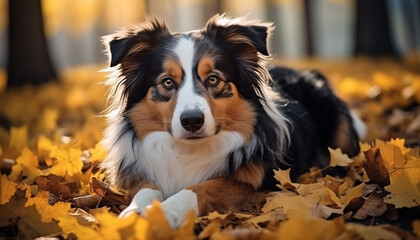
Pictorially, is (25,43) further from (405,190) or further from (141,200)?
(405,190)

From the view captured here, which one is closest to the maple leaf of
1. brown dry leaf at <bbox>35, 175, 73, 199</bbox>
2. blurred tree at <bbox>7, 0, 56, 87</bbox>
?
brown dry leaf at <bbox>35, 175, 73, 199</bbox>

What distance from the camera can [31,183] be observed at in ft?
13.1

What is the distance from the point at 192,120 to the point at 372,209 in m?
1.22

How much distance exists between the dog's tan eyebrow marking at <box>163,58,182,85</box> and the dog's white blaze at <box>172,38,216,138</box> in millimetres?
35

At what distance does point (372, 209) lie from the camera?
309cm

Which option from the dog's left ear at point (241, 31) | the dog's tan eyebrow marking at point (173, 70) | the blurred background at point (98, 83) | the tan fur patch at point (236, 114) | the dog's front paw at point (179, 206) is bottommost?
the blurred background at point (98, 83)

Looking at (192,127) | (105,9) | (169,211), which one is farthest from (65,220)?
(105,9)

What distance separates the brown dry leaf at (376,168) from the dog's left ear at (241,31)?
3.39ft

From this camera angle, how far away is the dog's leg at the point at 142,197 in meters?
3.22

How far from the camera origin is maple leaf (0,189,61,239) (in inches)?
118

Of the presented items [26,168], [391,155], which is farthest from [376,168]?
[26,168]

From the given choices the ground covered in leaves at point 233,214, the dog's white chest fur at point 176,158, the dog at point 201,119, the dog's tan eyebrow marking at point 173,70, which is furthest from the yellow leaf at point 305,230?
the dog's tan eyebrow marking at point 173,70

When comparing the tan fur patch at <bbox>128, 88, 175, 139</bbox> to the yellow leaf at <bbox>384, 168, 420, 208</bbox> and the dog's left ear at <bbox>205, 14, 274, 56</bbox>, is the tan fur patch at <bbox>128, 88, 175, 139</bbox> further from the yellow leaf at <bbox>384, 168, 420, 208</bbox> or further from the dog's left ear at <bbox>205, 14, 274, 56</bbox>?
the yellow leaf at <bbox>384, 168, 420, 208</bbox>

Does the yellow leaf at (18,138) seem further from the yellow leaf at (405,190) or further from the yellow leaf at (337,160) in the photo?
the yellow leaf at (405,190)
